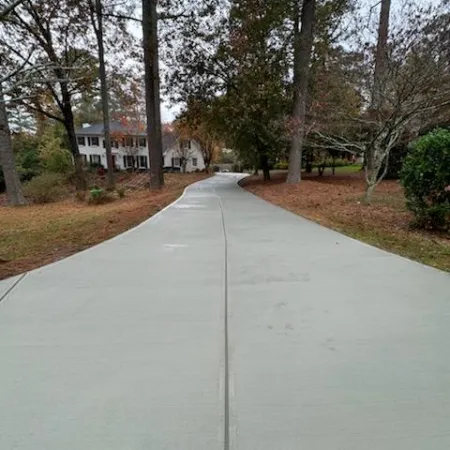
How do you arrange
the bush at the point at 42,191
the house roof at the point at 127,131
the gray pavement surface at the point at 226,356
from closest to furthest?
the gray pavement surface at the point at 226,356 < the bush at the point at 42,191 < the house roof at the point at 127,131

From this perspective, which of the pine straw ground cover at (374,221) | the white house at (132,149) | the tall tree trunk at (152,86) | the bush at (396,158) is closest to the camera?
the pine straw ground cover at (374,221)

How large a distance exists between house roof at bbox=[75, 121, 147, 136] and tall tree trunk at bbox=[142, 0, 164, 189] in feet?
65.1

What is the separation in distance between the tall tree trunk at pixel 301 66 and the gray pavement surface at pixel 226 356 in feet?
33.1

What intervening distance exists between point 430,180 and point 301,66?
9152 mm

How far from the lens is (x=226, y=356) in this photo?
7.43 feet

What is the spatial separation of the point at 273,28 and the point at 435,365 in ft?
48.6

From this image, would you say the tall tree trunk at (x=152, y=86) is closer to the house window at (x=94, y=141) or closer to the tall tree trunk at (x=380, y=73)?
the tall tree trunk at (x=380, y=73)

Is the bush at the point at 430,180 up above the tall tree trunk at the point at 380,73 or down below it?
below

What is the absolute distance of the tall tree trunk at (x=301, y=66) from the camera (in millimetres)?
12772

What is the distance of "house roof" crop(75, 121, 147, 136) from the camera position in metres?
36.2

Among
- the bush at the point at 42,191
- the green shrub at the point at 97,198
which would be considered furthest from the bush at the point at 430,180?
the bush at the point at 42,191

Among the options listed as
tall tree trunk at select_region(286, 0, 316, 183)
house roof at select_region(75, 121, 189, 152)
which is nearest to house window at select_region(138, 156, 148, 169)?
house roof at select_region(75, 121, 189, 152)

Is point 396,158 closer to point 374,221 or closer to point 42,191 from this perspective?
point 374,221

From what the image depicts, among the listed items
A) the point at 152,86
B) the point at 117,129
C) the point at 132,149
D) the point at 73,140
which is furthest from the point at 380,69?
the point at 117,129
